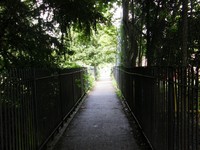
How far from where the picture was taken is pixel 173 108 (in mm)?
3453

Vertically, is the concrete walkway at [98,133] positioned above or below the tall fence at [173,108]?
below

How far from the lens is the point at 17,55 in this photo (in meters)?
6.51

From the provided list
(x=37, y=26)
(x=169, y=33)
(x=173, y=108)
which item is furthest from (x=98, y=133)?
(x=173, y=108)

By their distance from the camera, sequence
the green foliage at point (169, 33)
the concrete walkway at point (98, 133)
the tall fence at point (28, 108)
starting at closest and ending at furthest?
the tall fence at point (28, 108) → the concrete walkway at point (98, 133) → the green foliage at point (169, 33)

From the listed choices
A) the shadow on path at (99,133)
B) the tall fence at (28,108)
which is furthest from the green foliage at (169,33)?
the tall fence at (28,108)

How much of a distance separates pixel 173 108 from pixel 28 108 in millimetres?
2310

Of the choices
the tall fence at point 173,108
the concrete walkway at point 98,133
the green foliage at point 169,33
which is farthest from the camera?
the green foliage at point 169,33

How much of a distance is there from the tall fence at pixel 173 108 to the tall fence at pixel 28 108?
2.04 meters

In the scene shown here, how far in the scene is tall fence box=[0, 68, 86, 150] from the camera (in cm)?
341

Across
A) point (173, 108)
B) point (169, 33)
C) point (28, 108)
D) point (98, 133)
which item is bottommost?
point (98, 133)

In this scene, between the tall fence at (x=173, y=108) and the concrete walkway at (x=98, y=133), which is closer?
the tall fence at (x=173, y=108)

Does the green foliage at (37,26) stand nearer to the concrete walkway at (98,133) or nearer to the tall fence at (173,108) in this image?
the concrete walkway at (98,133)

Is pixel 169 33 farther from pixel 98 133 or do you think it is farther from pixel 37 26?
pixel 37 26

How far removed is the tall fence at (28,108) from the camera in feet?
11.2
